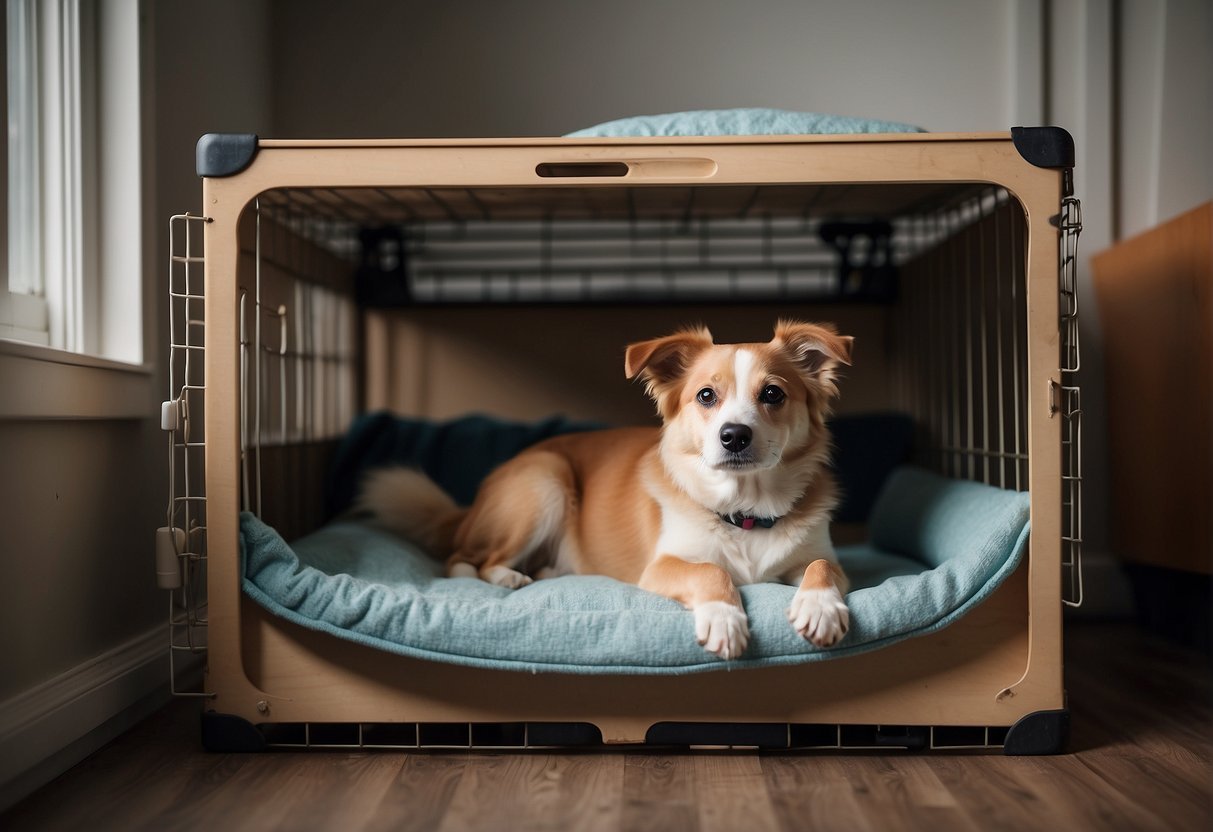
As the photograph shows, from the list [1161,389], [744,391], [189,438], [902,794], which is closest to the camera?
[902,794]

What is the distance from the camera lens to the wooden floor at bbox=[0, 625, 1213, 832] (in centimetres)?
130

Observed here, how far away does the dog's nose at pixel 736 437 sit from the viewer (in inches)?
63.8

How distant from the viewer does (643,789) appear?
1428mm

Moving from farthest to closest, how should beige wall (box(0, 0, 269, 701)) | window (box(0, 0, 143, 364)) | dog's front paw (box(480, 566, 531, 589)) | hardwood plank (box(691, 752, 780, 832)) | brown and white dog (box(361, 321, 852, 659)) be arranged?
dog's front paw (box(480, 566, 531, 589)) < window (box(0, 0, 143, 364)) < brown and white dog (box(361, 321, 852, 659)) < beige wall (box(0, 0, 269, 701)) < hardwood plank (box(691, 752, 780, 832))

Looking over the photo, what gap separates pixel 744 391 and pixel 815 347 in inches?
7.6

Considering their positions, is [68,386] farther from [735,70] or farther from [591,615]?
[735,70]

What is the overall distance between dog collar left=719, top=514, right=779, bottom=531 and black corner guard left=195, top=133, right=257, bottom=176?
1028 mm

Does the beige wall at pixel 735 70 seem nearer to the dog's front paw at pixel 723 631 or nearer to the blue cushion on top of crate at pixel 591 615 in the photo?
the blue cushion on top of crate at pixel 591 615

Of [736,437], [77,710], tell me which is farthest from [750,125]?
[77,710]

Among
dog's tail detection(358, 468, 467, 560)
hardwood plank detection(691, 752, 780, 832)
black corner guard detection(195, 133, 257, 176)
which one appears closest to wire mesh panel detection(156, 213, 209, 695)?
black corner guard detection(195, 133, 257, 176)

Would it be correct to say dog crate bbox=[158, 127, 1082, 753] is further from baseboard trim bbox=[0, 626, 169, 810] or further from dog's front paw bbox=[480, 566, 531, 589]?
dog's front paw bbox=[480, 566, 531, 589]

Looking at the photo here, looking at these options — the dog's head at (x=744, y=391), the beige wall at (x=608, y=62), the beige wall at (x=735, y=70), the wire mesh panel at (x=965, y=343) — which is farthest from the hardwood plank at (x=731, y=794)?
the beige wall at (x=608, y=62)

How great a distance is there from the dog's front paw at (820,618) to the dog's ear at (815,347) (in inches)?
16.9

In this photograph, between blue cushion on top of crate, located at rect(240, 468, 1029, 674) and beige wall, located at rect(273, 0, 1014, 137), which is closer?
blue cushion on top of crate, located at rect(240, 468, 1029, 674)
